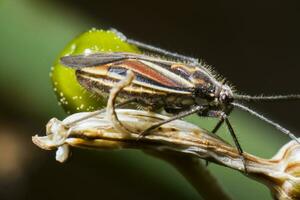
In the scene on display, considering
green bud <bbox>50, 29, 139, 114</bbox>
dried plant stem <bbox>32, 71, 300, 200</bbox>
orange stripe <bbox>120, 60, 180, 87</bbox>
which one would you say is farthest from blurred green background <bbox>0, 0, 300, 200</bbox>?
dried plant stem <bbox>32, 71, 300, 200</bbox>

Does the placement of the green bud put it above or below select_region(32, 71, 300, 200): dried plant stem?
above

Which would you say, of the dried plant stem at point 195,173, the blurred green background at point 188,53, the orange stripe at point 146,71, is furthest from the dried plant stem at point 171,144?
the blurred green background at point 188,53

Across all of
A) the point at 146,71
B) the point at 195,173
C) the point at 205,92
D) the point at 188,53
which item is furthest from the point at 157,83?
the point at 188,53

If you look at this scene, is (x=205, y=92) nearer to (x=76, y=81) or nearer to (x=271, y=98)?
(x=271, y=98)

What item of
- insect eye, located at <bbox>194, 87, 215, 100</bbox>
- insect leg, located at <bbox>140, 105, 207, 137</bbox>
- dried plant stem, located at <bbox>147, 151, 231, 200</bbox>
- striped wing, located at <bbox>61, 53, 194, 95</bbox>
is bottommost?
dried plant stem, located at <bbox>147, 151, 231, 200</bbox>

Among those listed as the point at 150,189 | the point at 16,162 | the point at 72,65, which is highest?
the point at 72,65

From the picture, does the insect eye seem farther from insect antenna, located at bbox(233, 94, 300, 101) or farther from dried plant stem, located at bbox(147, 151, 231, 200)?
dried plant stem, located at bbox(147, 151, 231, 200)

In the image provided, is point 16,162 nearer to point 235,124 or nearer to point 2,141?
point 2,141

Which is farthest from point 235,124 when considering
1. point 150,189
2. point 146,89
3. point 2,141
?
point 2,141
